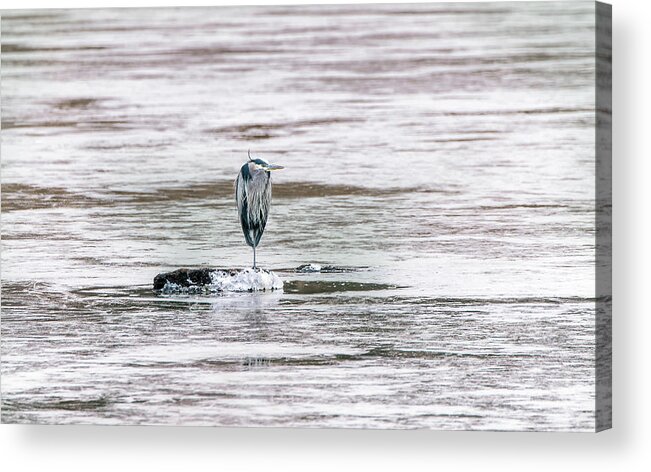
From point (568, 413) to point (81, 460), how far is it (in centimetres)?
178

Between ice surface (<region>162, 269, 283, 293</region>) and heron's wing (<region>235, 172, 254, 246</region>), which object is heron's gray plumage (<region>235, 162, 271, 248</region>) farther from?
ice surface (<region>162, 269, 283, 293</region>)

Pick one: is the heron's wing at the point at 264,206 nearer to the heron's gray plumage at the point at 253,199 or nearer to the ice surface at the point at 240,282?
the heron's gray plumage at the point at 253,199

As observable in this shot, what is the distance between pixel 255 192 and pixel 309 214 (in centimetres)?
21

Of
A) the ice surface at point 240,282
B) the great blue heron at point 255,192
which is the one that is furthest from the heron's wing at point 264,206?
the ice surface at point 240,282

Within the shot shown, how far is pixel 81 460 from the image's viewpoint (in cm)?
668

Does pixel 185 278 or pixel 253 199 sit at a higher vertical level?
pixel 253 199

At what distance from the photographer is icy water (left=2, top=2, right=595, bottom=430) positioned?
20.8ft

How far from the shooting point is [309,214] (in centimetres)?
656

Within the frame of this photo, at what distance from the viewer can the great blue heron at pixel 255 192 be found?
654 centimetres

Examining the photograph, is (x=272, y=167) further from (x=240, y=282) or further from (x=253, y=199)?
(x=240, y=282)

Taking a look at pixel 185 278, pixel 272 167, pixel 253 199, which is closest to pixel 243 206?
pixel 253 199

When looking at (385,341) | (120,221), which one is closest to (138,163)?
(120,221)

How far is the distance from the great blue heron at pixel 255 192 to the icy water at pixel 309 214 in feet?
0.14

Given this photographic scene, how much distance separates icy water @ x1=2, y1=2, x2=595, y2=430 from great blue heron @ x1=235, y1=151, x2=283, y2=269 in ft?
0.14
